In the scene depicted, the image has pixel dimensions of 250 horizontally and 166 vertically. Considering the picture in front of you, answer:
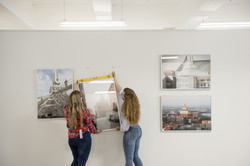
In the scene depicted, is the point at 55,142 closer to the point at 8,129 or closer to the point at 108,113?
the point at 8,129

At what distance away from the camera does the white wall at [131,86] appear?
3.21 metres

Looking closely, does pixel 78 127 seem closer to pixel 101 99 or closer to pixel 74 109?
pixel 74 109

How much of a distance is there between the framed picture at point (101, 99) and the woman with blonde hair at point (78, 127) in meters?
0.29

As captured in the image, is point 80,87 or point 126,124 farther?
point 80,87

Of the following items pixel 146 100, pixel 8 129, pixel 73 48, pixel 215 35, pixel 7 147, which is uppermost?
pixel 215 35

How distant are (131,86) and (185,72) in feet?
3.11

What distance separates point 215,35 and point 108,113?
225 cm

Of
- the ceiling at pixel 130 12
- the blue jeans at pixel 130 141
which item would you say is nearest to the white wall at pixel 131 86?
the blue jeans at pixel 130 141

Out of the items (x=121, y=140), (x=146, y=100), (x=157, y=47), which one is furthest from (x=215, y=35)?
(x=121, y=140)

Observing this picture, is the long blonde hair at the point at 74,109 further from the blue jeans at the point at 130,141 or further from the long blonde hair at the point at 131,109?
the blue jeans at the point at 130,141

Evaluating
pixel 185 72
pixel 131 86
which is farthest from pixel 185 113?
pixel 131 86

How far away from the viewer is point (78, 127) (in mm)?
2785

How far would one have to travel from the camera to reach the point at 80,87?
125 inches

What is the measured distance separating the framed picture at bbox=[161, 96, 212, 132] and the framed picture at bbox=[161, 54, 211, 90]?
0.20 metres
